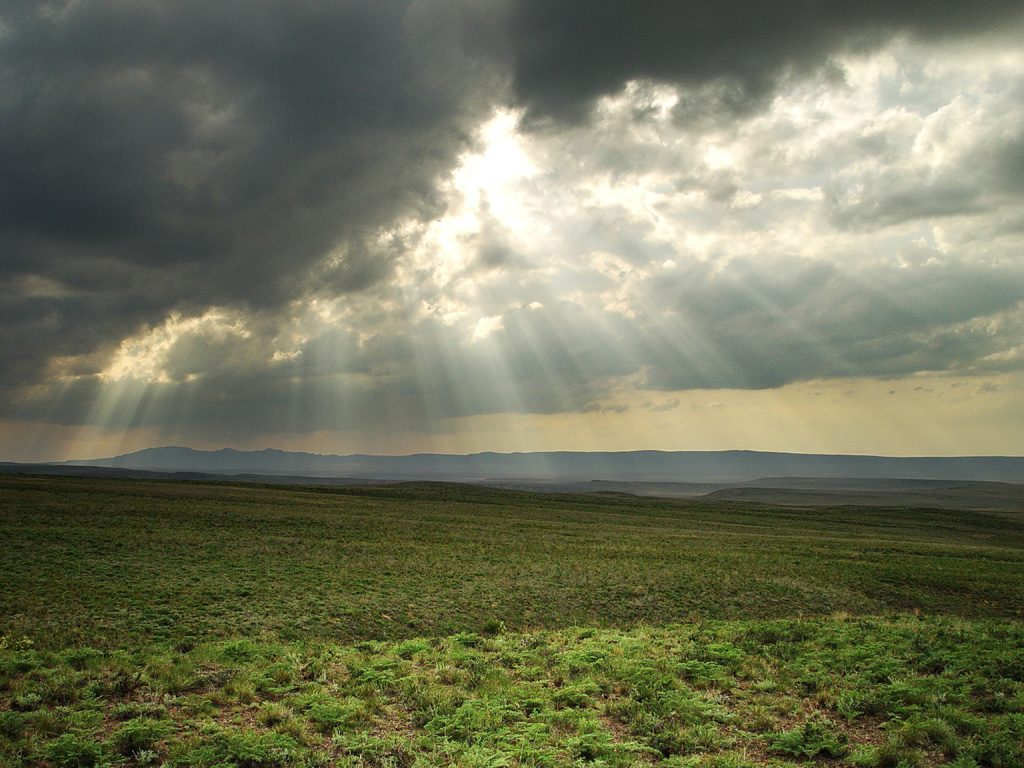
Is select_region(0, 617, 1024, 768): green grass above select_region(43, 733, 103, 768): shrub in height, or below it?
below

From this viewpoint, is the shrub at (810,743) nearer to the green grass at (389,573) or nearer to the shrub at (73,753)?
the shrub at (73,753)

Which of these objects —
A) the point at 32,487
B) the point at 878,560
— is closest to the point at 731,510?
the point at 878,560

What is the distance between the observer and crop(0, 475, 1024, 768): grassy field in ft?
30.0

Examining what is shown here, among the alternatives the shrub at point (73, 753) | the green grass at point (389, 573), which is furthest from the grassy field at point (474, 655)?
the green grass at point (389, 573)

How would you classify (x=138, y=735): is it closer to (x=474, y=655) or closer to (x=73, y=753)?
(x=73, y=753)

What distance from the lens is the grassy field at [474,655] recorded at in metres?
9.14

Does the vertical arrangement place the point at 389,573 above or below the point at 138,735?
below

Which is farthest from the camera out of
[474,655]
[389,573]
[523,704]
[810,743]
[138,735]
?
[389,573]

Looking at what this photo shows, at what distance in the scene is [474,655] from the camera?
14992 millimetres

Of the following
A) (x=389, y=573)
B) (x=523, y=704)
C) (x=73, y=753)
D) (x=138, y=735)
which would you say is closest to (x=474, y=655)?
(x=523, y=704)

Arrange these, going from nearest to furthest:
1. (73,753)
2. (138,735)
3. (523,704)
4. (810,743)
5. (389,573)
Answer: (73,753) < (138,735) < (810,743) < (523,704) < (389,573)

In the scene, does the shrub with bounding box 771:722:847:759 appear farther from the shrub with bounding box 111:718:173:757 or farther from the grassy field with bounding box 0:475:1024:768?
the shrub with bounding box 111:718:173:757

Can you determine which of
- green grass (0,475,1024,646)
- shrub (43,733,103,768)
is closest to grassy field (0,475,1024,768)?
shrub (43,733,103,768)

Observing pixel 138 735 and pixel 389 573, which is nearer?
pixel 138 735
